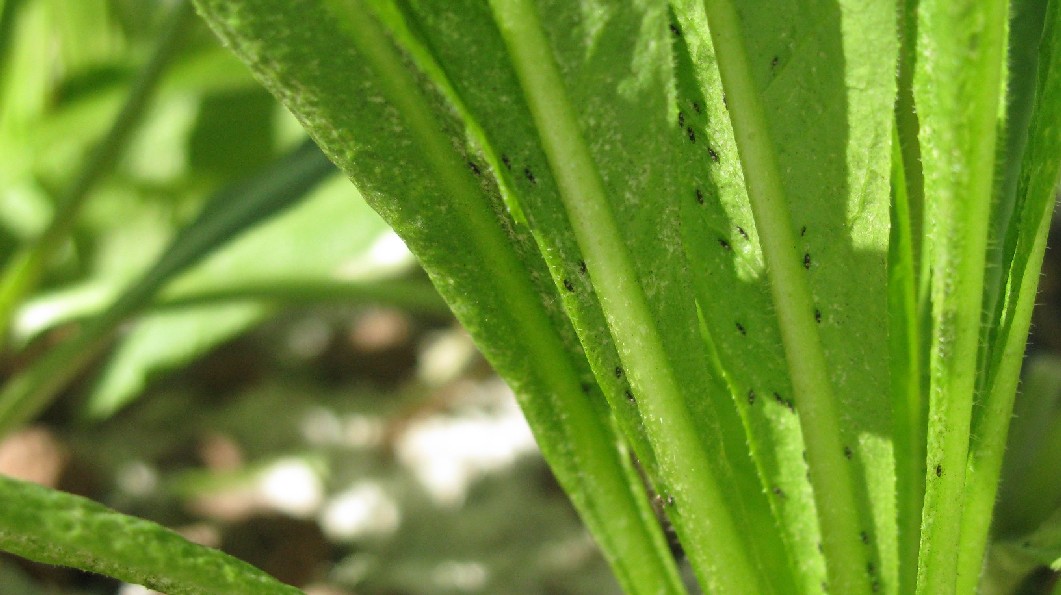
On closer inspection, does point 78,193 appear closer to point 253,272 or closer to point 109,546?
point 253,272

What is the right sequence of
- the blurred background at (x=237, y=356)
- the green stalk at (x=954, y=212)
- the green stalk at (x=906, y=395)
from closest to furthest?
the green stalk at (x=954, y=212)
the green stalk at (x=906, y=395)
the blurred background at (x=237, y=356)

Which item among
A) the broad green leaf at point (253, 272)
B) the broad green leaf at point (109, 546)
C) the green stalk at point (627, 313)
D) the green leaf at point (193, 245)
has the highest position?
the broad green leaf at point (253, 272)

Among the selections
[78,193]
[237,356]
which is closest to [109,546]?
[78,193]

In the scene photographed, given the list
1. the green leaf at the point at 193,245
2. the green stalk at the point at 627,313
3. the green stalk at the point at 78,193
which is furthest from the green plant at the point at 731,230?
the green stalk at the point at 78,193

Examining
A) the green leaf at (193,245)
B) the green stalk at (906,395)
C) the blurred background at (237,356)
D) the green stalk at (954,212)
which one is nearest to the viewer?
the green stalk at (954,212)

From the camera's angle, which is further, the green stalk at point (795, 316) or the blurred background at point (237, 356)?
the blurred background at point (237, 356)

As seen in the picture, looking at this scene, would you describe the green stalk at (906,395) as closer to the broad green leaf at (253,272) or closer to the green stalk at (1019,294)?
the green stalk at (1019,294)

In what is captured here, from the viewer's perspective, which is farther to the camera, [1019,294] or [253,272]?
[253,272]
